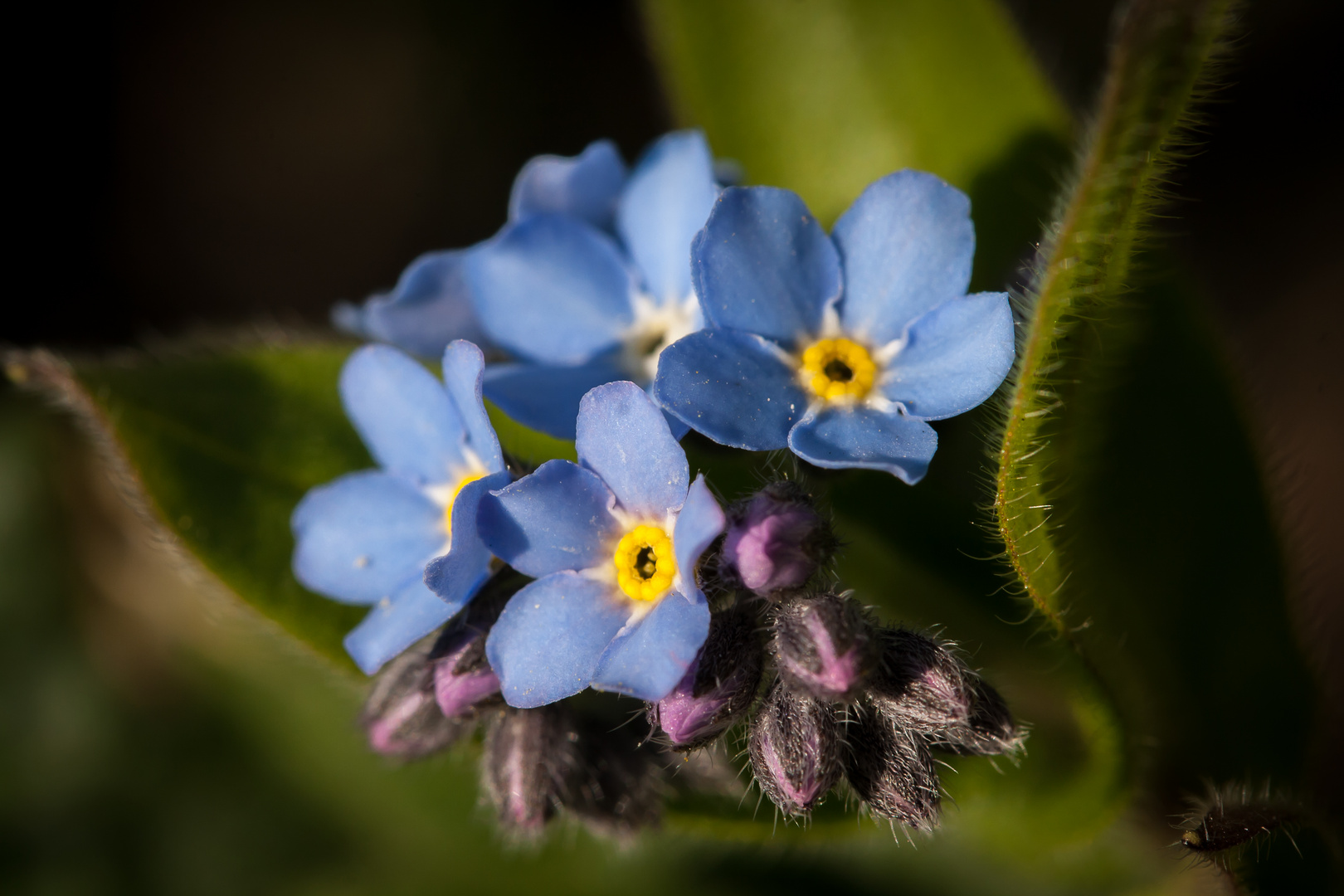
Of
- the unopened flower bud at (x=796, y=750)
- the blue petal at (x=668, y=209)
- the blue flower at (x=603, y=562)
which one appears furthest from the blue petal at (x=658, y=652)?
the blue petal at (x=668, y=209)

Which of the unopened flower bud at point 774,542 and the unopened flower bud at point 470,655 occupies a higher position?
the unopened flower bud at point 774,542

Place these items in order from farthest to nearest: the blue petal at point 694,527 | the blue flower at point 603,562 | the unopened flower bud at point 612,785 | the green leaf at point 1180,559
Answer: the green leaf at point 1180,559 < the unopened flower bud at point 612,785 < the blue flower at point 603,562 < the blue petal at point 694,527

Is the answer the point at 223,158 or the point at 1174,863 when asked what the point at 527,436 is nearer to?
the point at 1174,863

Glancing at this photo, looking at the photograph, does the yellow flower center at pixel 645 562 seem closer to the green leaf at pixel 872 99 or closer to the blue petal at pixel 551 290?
the blue petal at pixel 551 290

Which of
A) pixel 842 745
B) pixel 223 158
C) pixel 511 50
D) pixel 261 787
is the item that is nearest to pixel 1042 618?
pixel 842 745

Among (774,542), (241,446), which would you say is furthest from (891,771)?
(241,446)

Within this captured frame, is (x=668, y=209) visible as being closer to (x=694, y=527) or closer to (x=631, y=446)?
(x=631, y=446)

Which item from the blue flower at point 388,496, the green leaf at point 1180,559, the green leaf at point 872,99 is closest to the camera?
the blue flower at point 388,496
